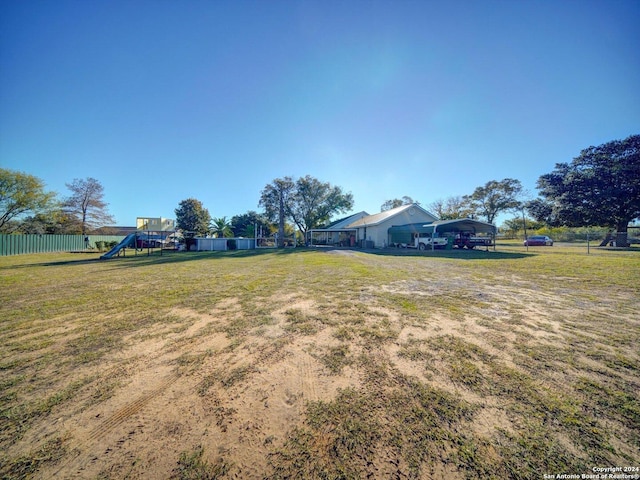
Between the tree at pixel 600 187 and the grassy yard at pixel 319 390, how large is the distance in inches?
1121

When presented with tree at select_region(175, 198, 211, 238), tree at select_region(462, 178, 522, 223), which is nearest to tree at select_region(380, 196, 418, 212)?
tree at select_region(462, 178, 522, 223)

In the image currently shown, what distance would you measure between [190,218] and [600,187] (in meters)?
51.2

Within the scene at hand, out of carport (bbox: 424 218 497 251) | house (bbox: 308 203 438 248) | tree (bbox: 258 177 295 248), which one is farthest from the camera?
tree (bbox: 258 177 295 248)

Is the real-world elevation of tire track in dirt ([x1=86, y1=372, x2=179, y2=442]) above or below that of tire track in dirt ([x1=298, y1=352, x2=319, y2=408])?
above

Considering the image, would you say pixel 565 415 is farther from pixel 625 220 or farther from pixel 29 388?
pixel 625 220

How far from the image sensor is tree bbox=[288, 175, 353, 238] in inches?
1294

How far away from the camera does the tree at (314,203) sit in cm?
3288

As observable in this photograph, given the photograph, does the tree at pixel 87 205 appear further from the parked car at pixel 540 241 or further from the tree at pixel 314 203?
the parked car at pixel 540 241

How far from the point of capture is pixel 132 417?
1824 millimetres

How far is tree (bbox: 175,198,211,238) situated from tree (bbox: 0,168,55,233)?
1537cm

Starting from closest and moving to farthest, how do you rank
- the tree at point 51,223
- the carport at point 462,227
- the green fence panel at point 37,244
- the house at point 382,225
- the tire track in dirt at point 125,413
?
the tire track in dirt at point 125,413
the green fence panel at point 37,244
the carport at point 462,227
the tree at point 51,223
the house at point 382,225

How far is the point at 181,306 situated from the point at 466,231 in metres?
25.4

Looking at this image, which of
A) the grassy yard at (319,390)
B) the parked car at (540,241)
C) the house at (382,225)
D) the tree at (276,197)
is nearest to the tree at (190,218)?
the tree at (276,197)

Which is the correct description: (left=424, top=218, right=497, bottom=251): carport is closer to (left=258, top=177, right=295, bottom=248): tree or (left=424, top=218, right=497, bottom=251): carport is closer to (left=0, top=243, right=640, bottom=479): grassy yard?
(left=0, top=243, right=640, bottom=479): grassy yard
